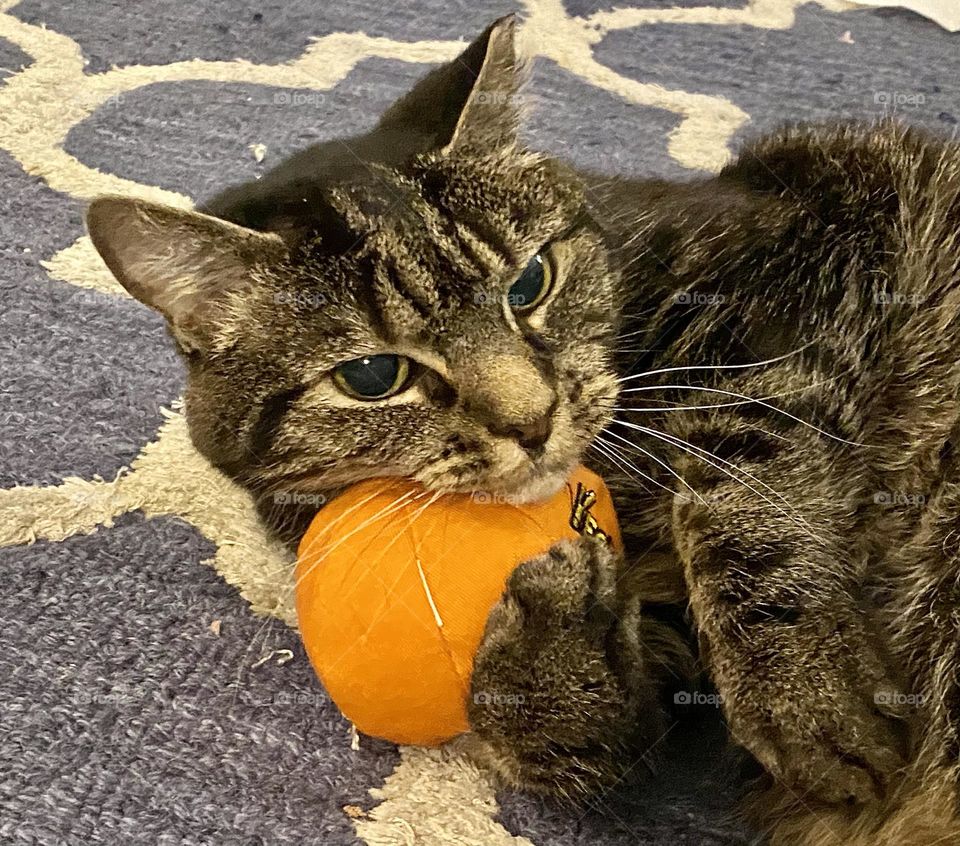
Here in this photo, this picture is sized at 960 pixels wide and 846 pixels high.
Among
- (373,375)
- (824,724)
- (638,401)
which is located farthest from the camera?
(638,401)

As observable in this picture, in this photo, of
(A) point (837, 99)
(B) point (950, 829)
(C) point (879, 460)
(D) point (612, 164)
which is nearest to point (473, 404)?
(C) point (879, 460)

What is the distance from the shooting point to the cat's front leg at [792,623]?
85 centimetres

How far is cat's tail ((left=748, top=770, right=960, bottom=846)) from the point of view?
2.79 ft

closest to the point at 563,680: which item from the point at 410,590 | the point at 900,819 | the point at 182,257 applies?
the point at 410,590

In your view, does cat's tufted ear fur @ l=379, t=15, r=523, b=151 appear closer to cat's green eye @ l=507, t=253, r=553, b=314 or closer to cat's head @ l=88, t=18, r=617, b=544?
cat's head @ l=88, t=18, r=617, b=544

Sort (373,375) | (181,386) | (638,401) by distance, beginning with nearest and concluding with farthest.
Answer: (373,375) → (638,401) → (181,386)

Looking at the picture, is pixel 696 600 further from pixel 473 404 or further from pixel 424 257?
pixel 424 257

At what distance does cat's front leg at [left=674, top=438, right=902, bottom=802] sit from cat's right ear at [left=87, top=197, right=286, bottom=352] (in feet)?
1.72

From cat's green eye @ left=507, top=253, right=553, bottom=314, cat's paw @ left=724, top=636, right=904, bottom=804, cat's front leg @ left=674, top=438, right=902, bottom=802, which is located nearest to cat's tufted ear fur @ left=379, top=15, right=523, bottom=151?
cat's green eye @ left=507, top=253, right=553, bottom=314

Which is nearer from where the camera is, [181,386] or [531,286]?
[531,286]

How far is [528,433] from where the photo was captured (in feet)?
3.01

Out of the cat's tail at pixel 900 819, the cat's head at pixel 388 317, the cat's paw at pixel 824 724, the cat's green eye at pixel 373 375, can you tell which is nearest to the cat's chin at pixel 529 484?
the cat's head at pixel 388 317

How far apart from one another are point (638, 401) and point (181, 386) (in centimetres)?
72

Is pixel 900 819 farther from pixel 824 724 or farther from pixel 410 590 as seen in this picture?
pixel 410 590
